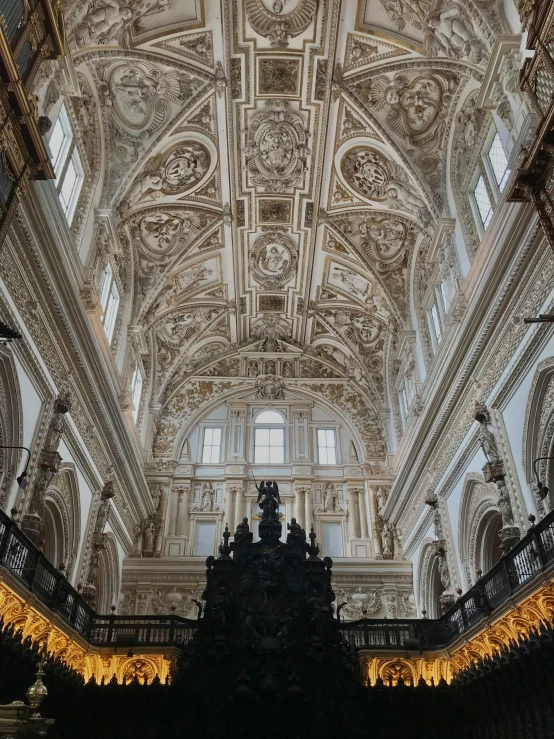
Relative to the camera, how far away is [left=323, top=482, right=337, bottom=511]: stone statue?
74.3 ft

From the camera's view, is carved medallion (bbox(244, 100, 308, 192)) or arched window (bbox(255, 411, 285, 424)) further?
arched window (bbox(255, 411, 285, 424))

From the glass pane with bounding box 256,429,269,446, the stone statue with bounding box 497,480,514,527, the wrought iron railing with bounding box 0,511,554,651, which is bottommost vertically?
the wrought iron railing with bounding box 0,511,554,651

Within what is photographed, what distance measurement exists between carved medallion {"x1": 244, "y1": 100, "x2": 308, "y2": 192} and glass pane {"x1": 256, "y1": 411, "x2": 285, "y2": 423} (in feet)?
30.5

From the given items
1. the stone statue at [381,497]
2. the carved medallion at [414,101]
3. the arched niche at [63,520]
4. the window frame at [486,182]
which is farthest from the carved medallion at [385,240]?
the arched niche at [63,520]

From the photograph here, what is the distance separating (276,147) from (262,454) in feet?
36.9

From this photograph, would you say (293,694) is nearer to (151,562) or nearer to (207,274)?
(151,562)

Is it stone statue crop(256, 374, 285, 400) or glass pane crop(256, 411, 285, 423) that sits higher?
stone statue crop(256, 374, 285, 400)

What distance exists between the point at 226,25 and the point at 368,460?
14982 mm

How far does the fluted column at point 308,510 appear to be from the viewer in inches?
869

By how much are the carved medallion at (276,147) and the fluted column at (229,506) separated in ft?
34.8

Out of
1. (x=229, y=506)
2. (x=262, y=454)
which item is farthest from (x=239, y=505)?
(x=262, y=454)

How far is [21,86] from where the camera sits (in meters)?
9.09

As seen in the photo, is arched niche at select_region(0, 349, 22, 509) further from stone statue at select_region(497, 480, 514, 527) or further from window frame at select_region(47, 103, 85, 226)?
stone statue at select_region(497, 480, 514, 527)

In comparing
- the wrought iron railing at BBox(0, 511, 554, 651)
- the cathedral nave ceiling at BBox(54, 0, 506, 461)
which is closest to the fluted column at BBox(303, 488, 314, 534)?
the cathedral nave ceiling at BBox(54, 0, 506, 461)
